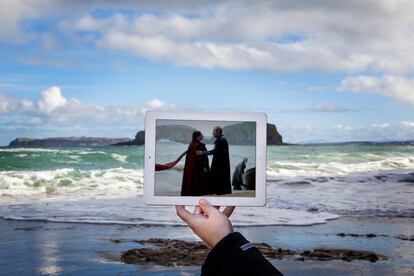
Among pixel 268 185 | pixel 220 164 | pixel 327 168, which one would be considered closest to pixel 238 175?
pixel 220 164

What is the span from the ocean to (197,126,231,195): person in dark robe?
187 inches

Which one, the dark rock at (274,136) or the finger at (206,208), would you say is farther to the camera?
the dark rock at (274,136)

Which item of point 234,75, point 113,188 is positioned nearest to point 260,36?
point 234,75

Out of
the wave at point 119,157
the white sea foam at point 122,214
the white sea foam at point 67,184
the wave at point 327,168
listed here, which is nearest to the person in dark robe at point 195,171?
the white sea foam at point 122,214

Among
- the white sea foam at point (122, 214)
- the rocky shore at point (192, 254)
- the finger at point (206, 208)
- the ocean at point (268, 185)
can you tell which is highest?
the finger at point (206, 208)

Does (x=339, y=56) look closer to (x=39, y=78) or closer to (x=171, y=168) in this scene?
(x=39, y=78)

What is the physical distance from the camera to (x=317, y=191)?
5.94 meters

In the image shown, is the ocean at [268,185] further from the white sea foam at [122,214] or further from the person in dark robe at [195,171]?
the person in dark robe at [195,171]

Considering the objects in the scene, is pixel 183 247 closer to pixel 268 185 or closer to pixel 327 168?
pixel 268 185

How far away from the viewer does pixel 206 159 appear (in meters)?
0.81

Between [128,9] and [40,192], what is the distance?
175cm

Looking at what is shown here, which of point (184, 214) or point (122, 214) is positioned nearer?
point (184, 214)

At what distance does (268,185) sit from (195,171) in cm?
514

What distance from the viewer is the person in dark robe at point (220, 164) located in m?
0.80
